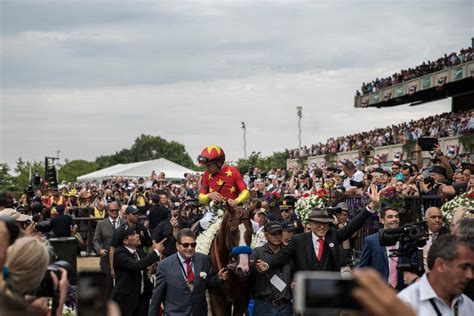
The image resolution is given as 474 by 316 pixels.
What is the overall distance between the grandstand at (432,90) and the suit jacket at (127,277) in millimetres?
30499

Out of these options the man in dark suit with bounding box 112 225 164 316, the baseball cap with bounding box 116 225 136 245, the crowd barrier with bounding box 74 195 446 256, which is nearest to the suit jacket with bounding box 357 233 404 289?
the man in dark suit with bounding box 112 225 164 316

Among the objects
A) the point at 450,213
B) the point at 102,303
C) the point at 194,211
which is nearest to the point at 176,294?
the point at 450,213

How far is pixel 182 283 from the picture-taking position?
873 centimetres

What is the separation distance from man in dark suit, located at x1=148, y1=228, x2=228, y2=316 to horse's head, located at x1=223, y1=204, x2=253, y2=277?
24.6 inches

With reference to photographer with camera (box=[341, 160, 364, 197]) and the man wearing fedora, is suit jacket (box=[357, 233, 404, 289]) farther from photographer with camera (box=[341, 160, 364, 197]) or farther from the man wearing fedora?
photographer with camera (box=[341, 160, 364, 197])

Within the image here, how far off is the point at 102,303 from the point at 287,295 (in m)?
7.23

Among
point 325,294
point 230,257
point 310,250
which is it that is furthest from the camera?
point 230,257

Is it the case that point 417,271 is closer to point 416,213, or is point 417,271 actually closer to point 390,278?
point 390,278

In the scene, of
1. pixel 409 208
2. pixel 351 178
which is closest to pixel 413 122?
pixel 351 178

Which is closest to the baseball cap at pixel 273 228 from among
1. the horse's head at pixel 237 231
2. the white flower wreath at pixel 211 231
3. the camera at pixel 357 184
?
the horse's head at pixel 237 231

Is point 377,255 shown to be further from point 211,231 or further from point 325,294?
point 325,294

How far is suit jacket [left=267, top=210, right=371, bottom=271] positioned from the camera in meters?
9.03

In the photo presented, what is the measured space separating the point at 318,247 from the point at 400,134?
3045cm

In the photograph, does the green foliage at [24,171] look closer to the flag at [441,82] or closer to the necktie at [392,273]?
the flag at [441,82]
